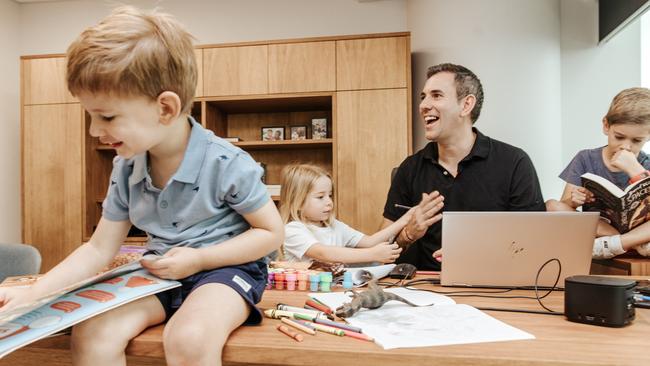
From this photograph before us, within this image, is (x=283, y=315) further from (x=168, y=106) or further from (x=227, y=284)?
(x=168, y=106)

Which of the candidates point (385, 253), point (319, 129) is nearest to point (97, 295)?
point (385, 253)

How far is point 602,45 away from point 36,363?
372 cm

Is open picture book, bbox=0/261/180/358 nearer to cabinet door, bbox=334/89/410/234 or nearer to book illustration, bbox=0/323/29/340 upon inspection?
book illustration, bbox=0/323/29/340

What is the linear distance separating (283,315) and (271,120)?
10.6 feet

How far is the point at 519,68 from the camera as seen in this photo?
313 centimetres

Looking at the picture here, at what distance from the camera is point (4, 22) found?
4.23 m

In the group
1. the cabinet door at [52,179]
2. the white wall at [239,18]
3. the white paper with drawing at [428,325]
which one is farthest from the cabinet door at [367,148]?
the white paper with drawing at [428,325]

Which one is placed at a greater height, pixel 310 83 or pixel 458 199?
pixel 310 83

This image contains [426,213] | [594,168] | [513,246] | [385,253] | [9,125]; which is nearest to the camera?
[513,246]

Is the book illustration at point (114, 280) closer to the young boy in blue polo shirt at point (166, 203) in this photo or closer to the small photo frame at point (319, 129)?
the young boy in blue polo shirt at point (166, 203)

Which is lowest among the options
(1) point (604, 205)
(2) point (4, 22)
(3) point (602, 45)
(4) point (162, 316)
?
(4) point (162, 316)

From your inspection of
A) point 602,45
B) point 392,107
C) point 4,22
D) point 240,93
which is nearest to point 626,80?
point 602,45

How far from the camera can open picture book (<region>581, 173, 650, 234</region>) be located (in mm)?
1803

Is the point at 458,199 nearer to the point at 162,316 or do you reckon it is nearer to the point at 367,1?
the point at 162,316
